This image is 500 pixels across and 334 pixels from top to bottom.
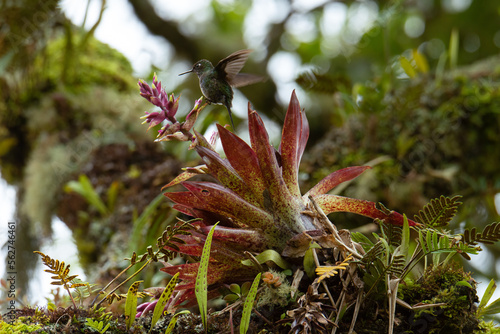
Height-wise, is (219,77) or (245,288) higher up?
(219,77)

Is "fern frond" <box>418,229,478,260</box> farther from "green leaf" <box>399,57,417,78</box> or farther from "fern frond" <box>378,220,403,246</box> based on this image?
"green leaf" <box>399,57,417,78</box>

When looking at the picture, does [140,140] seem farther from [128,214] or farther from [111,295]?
[111,295]

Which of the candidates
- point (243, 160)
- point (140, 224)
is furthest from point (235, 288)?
point (140, 224)

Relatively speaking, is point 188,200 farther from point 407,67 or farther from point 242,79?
point 407,67

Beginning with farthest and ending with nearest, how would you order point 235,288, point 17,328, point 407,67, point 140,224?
1. point 407,67
2. point 140,224
3. point 235,288
4. point 17,328

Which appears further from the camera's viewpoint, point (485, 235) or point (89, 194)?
point (89, 194)

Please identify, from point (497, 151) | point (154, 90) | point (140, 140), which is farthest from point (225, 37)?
point (154, 90)
